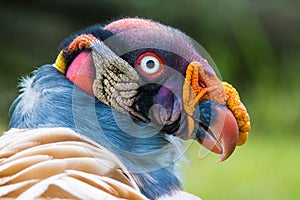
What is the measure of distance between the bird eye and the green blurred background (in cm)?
317

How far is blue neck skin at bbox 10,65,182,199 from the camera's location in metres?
2.85

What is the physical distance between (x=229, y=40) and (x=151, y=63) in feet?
15.8

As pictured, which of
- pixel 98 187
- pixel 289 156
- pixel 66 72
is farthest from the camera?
pixel 289 156

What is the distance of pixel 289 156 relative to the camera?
5.95 meters

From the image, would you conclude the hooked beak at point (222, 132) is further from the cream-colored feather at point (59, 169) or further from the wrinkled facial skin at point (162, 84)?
the cream-colored feather at point (59, 169)

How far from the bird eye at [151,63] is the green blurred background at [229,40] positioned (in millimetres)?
3170

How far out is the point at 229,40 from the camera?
7703 mm

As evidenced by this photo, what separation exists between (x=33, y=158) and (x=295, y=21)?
5.72 meters

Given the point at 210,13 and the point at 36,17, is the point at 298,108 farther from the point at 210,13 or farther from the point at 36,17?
the point at 36,17

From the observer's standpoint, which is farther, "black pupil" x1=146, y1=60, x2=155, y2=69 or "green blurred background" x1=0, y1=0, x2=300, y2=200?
"green blurred background" x1=0, y1=0, x2=300, y2=200

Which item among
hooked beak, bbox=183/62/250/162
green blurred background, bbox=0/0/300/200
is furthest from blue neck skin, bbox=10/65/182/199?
green blurred background, bbox=0/0/300/200

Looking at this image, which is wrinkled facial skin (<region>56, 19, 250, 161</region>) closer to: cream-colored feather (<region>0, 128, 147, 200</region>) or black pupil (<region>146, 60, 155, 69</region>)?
black pupil (<region>146, 60, 155, 69</region>)

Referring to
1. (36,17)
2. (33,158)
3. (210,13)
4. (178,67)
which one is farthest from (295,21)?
(33,158)

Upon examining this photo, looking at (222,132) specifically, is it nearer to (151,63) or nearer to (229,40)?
(151,63)
